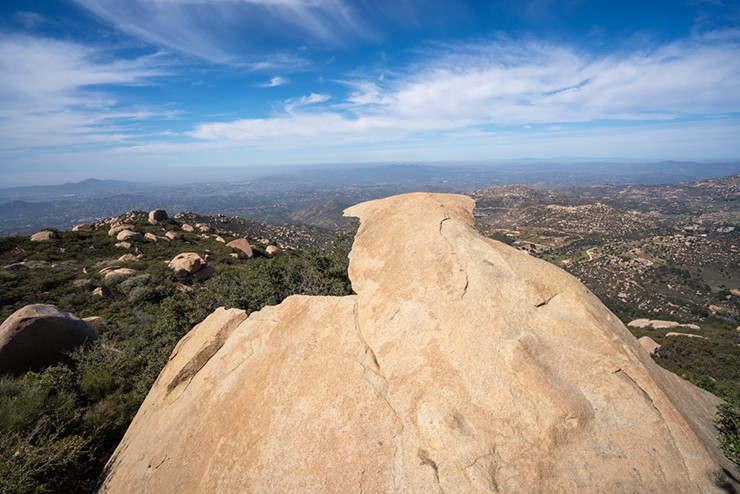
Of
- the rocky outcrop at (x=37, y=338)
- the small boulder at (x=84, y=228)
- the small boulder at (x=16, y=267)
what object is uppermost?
the small boulder at (x=84, y=228)

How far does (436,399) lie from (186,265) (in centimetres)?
4571

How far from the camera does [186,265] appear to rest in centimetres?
4334

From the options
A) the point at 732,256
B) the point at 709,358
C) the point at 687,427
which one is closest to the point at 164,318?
the point at 687,427

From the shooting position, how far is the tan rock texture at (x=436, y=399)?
5.71 meters

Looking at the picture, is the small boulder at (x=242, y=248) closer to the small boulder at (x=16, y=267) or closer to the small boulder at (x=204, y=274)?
the small boulder at (x=204, y=274)

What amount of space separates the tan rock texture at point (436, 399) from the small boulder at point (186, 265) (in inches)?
1470

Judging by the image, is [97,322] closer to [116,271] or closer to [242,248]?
[116,271]

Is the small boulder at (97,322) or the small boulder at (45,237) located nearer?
the small boulder at (97,322)

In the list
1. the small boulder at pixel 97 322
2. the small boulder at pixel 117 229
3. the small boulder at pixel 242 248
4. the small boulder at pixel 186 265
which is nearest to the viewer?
the small boulder at pixel 97 322

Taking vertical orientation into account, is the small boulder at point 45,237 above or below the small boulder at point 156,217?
below

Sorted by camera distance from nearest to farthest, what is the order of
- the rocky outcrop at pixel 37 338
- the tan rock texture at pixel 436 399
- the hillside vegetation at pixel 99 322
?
the tan rock texture at pixel 436 399 → the hillside vegetation at pixel 99 322 → the rocky outcrop at pixel 37 338

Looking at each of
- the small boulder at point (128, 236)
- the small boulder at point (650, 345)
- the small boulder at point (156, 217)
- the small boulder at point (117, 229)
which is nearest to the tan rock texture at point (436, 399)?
the small boulder at point (650, 345)

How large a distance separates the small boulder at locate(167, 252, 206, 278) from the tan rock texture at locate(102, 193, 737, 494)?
37326 millimetres

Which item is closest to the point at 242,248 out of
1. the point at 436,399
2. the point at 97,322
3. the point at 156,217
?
the point at 156,217
